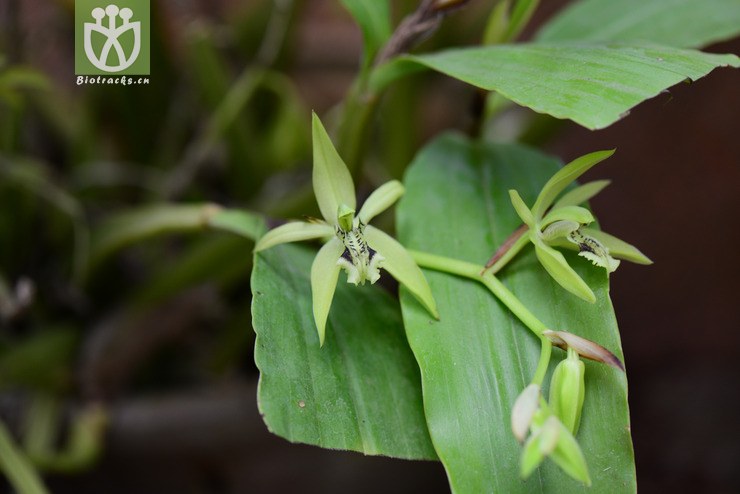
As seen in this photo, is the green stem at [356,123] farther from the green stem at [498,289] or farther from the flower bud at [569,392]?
the flower bud at [569,392]

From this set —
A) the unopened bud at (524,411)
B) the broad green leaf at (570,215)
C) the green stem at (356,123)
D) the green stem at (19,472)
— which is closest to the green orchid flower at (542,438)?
the unopened bud at (524,411)

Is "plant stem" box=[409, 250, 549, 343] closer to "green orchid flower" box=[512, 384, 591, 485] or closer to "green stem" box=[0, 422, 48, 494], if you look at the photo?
"green orchid flower" box=[512, 384, 591, 485]

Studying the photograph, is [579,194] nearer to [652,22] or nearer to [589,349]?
[589,349]

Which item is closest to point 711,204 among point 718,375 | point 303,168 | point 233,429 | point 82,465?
point 718,375

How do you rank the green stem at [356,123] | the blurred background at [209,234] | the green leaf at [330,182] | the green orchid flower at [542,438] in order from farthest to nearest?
the blurred background at [209,234] → the green stem at [356,123] → the green leaf at [330,182] → the green orchid flower at [542,438]

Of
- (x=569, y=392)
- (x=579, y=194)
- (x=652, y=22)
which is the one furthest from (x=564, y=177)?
(x=652, y=22)

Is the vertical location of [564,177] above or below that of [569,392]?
above
